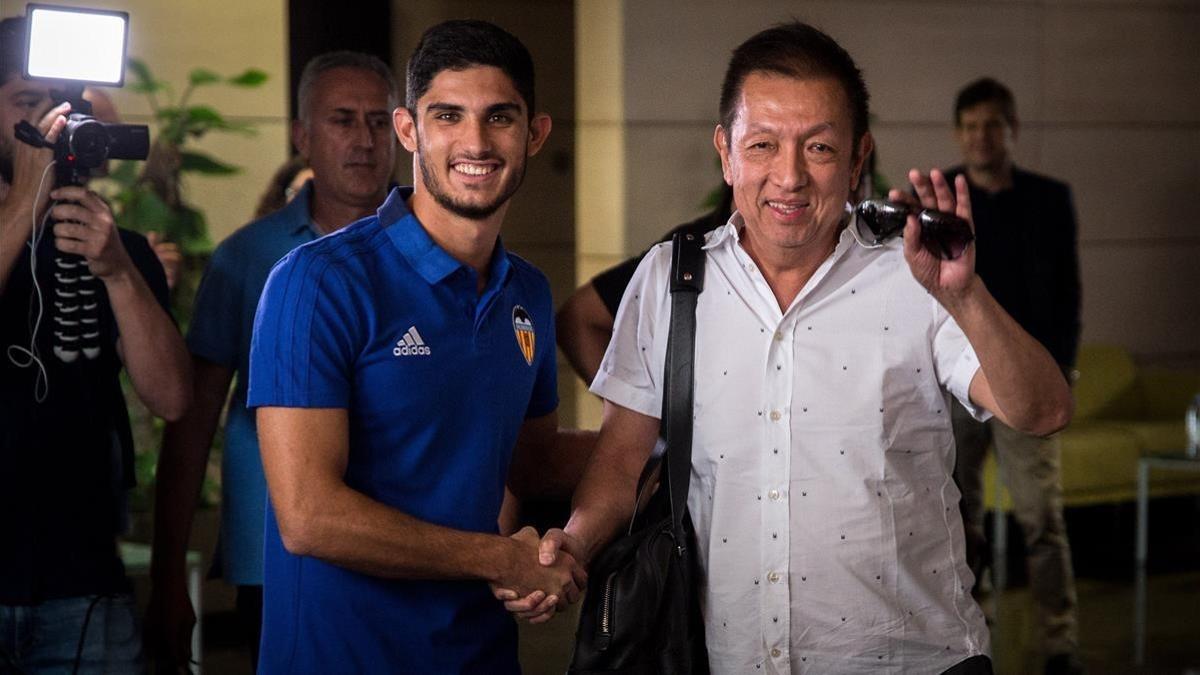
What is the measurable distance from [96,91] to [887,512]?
112 inches

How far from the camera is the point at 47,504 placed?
2518 millimetres

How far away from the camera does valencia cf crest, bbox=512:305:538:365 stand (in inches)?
86.9

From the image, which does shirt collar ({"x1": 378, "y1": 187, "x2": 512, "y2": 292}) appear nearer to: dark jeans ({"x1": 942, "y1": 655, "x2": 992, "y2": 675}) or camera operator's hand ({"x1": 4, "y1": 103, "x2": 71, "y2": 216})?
camera operator's hand ({"x1": 4, "y1": 103, "x2": 71, "y2": 216})

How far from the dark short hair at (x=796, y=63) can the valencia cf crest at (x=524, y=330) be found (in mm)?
384

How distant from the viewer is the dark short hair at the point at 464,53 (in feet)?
7.00

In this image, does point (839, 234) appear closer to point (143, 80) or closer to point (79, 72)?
point (79, 72)

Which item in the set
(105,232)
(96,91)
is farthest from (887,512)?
(96,91)

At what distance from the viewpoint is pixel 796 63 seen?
2117 millimetres

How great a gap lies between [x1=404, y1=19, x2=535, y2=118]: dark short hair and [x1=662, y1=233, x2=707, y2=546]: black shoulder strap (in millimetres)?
337

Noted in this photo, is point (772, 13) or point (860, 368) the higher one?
point (772, 13)

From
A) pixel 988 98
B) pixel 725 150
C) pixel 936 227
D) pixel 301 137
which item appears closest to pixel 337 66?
pixel 301 137

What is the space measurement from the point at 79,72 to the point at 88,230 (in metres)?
0.33

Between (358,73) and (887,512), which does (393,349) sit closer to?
(887,512)

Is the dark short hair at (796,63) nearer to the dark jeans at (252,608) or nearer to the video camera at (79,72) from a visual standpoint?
the video camera at (79,72)
